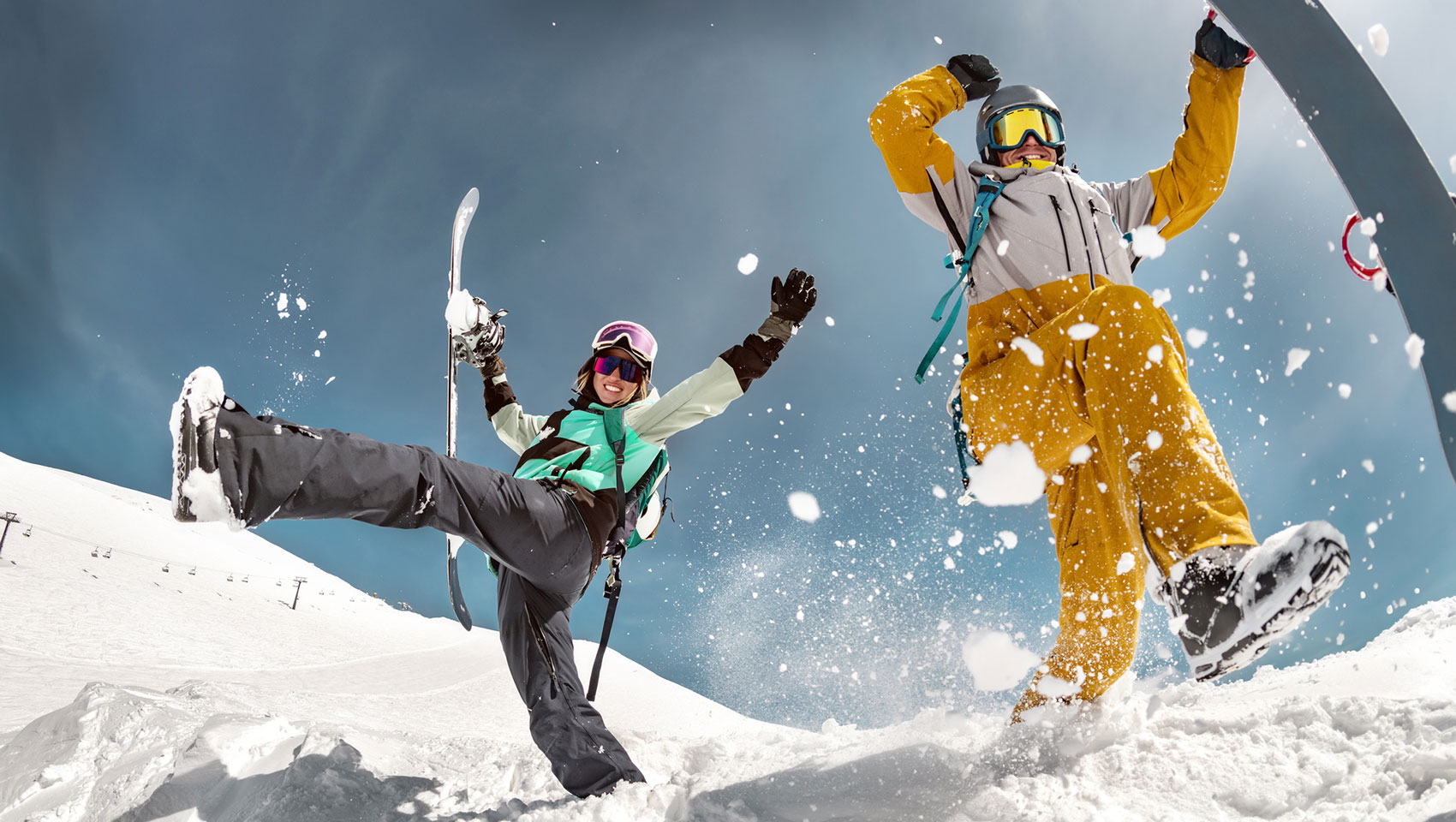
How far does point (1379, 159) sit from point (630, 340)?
10.4 feet

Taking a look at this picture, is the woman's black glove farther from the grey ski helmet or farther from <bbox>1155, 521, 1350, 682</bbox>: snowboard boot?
<bbox>1155, 521, 1350, 682</bbox>: snowboard boot

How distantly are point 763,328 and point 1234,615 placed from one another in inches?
104

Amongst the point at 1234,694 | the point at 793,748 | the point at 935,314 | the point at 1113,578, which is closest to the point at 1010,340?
the point at 935,314

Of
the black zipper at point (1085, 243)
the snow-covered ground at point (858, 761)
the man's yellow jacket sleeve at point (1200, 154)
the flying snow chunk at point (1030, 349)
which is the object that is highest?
the man's yellow jacket sleeve at point (1200, 154)

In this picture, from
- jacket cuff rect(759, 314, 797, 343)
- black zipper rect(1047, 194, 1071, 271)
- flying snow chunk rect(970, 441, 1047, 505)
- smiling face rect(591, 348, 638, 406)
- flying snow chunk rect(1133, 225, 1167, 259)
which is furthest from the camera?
jacket cuff rect(759, 314, 797, 343)

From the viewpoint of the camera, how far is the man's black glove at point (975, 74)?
313cm

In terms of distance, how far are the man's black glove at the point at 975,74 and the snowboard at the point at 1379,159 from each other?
1.15 metres

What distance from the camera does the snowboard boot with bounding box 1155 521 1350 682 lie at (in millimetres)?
1505

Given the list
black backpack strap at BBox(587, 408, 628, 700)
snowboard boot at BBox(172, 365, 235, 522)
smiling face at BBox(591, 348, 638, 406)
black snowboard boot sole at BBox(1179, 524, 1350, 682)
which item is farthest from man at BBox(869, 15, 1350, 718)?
snowboard boot at BBox(172, 365, 235, 522)

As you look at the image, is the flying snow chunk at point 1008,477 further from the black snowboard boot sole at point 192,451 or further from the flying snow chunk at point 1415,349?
the black snowboard boot sole at point 192,451

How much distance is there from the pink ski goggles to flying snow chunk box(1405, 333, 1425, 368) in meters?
3.11

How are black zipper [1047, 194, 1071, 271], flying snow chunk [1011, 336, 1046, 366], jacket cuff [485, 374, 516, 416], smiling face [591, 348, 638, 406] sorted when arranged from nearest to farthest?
flying snow chunk [1011, 336, 1046, 366] → black zipper [1047, 194, 1071, 271] → smiling face [591, 348, 638, 406] → jacket cuff [485, 374, 516, 416]

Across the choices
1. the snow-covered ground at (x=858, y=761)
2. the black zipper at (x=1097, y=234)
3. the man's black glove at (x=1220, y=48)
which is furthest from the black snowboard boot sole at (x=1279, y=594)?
the man's black glove at (x=1220, y=48)

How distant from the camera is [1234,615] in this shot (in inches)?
64.1
